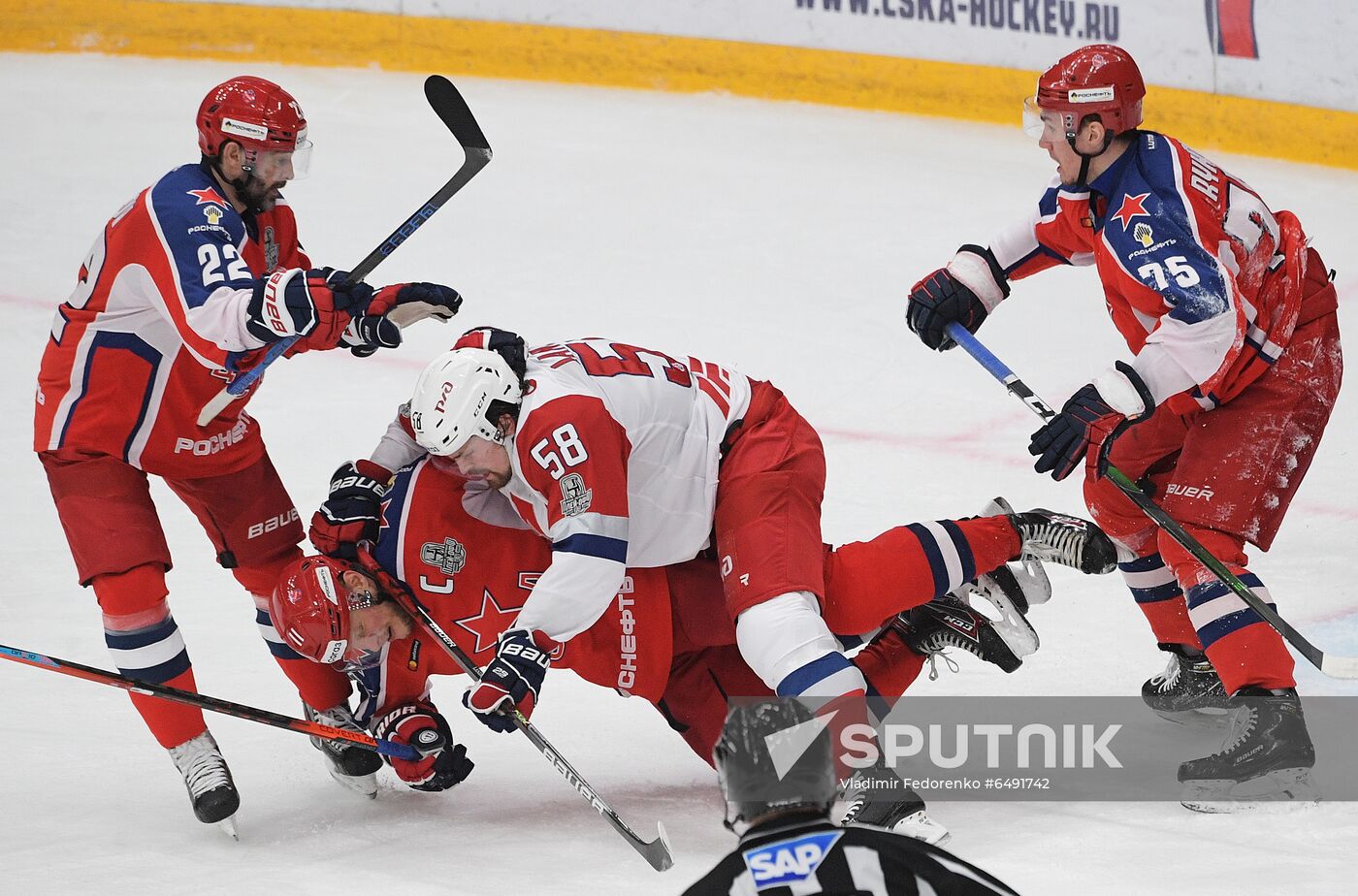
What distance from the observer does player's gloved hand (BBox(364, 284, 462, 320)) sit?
3439mm

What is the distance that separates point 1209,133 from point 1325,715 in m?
4.72

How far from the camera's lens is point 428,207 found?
152 inches

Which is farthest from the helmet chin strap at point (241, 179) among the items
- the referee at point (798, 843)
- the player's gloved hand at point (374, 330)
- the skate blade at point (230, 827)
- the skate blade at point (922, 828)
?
the referee at point (798, 843)

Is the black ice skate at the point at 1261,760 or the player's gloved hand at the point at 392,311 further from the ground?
the player's gloved hand at the point at 392,311

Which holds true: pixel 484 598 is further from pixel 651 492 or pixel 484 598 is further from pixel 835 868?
pixel 835 868

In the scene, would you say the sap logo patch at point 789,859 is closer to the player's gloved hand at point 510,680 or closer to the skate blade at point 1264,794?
the player's gloved hand at point 510,680

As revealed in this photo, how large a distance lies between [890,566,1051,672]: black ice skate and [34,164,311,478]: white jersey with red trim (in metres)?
1.46

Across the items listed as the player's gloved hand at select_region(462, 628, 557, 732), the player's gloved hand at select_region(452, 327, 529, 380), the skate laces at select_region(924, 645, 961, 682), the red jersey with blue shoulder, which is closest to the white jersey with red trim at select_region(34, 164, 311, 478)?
the player's gloved hand at select_region(452, 327, 529, 380)

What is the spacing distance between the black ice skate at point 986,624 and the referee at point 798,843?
1.79 metres

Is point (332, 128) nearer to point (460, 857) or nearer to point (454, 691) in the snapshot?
point (454, 691)

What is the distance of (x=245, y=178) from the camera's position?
3539mm

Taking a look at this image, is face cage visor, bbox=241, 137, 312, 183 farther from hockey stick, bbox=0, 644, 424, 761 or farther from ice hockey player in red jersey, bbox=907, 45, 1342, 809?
ice hockey player in red jersey, bbox=907, 45, 1342, 809

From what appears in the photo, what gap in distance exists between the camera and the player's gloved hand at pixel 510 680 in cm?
291

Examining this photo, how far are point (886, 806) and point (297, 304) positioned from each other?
4.77ft
